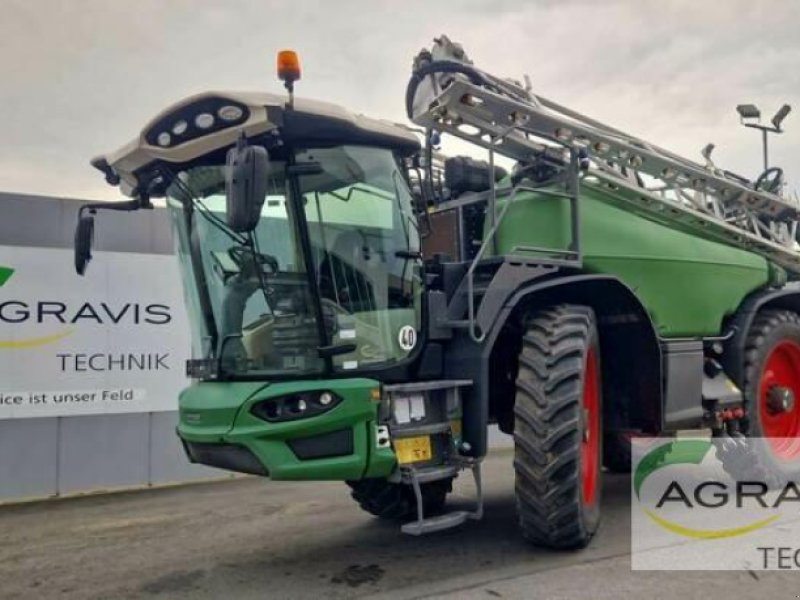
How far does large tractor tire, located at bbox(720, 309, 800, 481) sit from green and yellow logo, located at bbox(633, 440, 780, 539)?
0.16 metres

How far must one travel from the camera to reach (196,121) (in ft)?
13.6

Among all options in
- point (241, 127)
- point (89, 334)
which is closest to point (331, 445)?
point (241, 127)

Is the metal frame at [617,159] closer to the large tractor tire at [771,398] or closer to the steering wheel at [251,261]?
the large tractor tire at [771,398]

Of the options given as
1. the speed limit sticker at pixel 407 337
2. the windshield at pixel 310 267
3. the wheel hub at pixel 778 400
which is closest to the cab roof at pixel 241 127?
the windshield at pixel 310 267

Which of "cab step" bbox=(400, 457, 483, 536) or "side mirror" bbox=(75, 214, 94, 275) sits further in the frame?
"side mirror" bbox=(75, 214, 94, 275)

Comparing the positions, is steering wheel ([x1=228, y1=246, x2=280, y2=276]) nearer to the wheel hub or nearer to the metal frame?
the metal frame

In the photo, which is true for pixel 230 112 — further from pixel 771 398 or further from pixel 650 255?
pixel 771 398

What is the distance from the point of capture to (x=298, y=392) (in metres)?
4.11

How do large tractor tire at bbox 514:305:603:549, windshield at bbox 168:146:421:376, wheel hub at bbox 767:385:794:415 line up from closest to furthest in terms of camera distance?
windshield at bbox 168:146:421:376 → large tractor tire at bbox 514:305:603:549 → wheel hub at bbox 767:385:794:415

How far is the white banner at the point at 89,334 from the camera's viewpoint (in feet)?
26.4

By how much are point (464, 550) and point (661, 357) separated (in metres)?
2.00

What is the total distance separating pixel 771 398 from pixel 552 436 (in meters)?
3.30

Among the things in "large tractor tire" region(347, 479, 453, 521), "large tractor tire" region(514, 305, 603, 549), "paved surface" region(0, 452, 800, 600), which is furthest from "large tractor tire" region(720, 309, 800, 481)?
"large tractor tire" region(347, 479, 453, 521)

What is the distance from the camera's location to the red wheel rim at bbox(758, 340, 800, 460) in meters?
6.70
